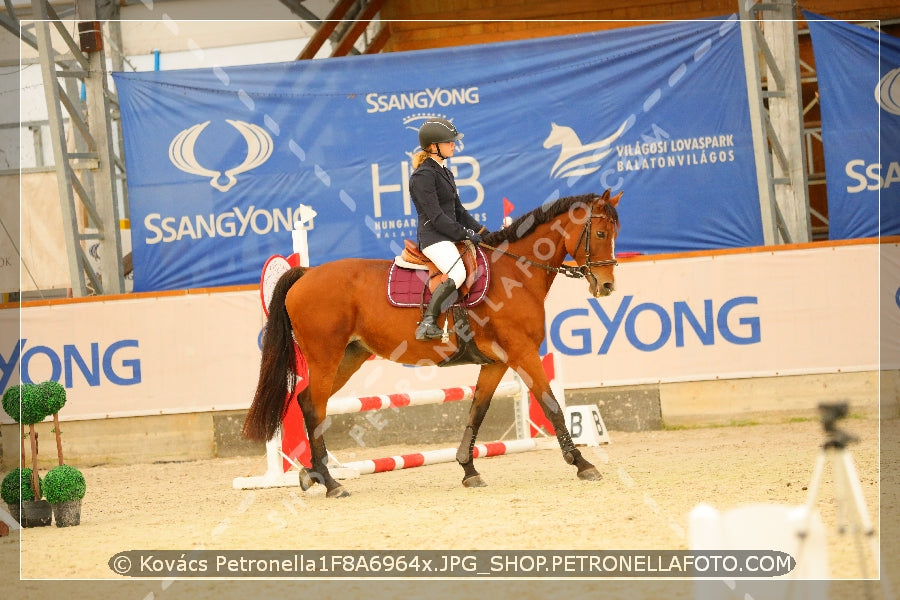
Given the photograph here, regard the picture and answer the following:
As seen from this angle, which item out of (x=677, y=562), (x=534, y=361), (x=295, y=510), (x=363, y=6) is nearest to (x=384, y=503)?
(x=295, y=510)

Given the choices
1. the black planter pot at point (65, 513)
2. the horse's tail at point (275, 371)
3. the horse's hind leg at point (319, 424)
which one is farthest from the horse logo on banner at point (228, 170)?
the black planter pot at point (65, 513)

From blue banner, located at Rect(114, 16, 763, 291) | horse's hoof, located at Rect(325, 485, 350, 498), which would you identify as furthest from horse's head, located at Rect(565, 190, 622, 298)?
blue banner, located at Rect(114, 16, 763, 291)

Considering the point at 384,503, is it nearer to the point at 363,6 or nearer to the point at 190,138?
the point at 190,138

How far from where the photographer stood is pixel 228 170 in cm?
1191

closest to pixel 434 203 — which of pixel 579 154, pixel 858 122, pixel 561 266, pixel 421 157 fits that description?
pixel 421 157

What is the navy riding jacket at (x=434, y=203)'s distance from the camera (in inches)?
277

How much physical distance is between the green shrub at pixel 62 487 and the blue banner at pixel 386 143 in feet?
17.8

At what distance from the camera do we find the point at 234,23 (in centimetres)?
1853

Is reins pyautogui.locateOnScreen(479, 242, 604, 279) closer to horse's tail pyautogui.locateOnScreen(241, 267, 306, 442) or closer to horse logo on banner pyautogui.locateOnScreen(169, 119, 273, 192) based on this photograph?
horse's tail pyautogui.locateOnScreen(241, 267, 306, 442)

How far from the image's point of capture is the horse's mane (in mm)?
7215

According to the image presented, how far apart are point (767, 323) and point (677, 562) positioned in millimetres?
6331

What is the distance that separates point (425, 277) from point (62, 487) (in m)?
2.60

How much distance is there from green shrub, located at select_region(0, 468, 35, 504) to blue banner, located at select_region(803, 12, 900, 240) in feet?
26.8

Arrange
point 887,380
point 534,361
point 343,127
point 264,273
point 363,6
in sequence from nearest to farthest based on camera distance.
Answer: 1. point 534,361
2. point 264,273
3. point 887,380
4. point 343,127
5. point 363,6
